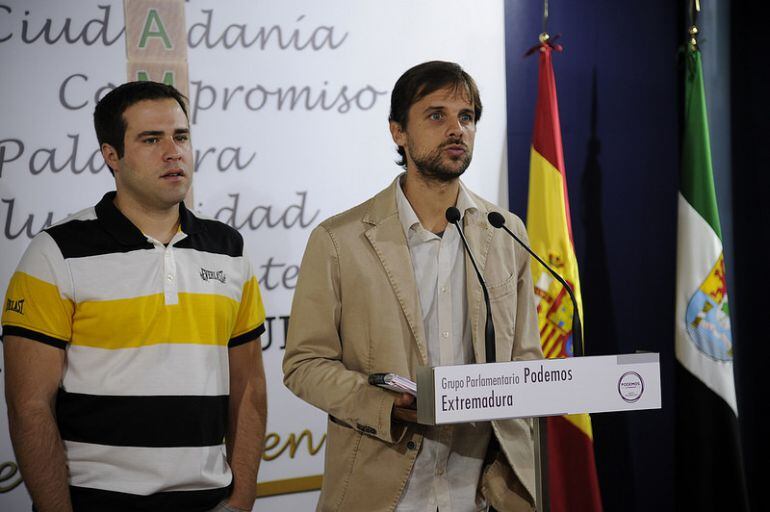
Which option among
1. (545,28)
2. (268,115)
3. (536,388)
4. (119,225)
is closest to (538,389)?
(536,388)

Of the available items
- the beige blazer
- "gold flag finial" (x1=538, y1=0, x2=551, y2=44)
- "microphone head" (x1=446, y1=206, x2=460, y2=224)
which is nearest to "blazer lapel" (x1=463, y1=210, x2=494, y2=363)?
the beige blazer

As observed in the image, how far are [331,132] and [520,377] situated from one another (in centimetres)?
173

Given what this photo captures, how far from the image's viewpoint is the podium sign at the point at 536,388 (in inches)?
56.1

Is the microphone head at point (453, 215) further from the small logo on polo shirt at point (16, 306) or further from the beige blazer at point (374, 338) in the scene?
the small logo on polo shirt at point (16, 306)

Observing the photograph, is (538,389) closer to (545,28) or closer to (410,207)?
(410,207)

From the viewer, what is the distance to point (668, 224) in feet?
11.8

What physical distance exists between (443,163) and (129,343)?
89 cm

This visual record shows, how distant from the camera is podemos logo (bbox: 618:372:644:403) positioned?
1529 millimetres

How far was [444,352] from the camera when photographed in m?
1.95

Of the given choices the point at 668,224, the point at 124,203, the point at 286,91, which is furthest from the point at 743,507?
the point at 124,203

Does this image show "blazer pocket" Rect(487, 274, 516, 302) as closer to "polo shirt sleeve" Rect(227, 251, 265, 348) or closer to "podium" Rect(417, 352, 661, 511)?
"podium" Rect(417, 352, 661, 511)

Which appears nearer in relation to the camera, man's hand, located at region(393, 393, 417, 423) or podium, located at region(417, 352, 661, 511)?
podium, located at region(417, 352, 661, 511)

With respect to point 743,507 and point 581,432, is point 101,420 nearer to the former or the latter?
point 581,432

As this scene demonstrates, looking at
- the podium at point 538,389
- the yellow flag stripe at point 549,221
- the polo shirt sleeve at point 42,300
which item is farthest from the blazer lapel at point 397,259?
the yellow flag stripe at point 549,221
